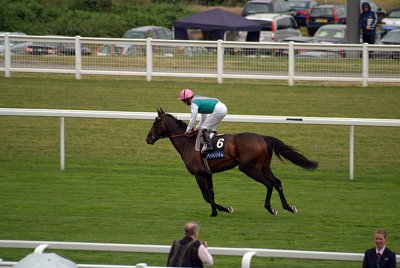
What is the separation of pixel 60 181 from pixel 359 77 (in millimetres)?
9481

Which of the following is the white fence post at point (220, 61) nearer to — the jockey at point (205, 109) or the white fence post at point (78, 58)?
the white fence post at point (78, 58)

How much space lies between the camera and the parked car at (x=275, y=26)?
32.9 meters

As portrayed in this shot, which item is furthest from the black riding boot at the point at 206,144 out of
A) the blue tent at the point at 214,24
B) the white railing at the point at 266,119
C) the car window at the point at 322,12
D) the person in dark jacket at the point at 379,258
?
the car window at the point at 322,12

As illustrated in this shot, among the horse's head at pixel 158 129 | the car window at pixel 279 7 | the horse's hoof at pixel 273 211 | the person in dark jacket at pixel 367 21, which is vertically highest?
the car window at pixel 279 7

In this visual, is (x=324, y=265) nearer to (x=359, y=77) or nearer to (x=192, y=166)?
(x=192, y=166)

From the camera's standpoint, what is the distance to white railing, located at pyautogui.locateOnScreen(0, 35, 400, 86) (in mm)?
20734

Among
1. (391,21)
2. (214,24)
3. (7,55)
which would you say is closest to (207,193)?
(7,55)

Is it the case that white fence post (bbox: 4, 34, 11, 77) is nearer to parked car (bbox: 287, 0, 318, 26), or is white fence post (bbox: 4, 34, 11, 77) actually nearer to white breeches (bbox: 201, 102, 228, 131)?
white breeches (bbox: 201, 102, 228, 131)

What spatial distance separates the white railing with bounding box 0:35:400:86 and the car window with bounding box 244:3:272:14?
16505 mm

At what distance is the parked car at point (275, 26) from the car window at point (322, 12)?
2.74 metres

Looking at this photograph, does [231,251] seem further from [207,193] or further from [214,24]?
[214,24]

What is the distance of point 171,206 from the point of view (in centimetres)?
1183

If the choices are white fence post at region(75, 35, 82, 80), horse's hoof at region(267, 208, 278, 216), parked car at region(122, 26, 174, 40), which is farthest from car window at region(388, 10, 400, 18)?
horse's hoof at region(267, 208, 278, 216)

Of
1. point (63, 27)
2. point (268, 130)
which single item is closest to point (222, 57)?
point (268, 130)
